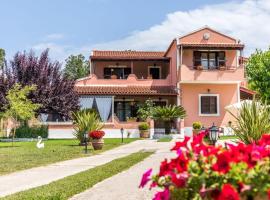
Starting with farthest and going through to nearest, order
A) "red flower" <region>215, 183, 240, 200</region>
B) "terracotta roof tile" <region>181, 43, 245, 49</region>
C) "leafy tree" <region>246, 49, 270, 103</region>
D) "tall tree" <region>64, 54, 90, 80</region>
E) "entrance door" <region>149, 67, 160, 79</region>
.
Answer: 1. "tall tree" <region>64, 54, 90, 80</region>
2. "leafy tree" <region>246, 49, 270, 103</region>
3. "entrance door" <region>149, 67, 160, 79</region>
4. "terracotta roof tile" <region>181, 43, 245, 49</region>
5. "red flower" <region>215, 183, 240, 200</region>

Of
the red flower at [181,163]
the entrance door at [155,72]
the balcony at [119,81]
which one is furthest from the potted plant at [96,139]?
the entrance door at [155,72]

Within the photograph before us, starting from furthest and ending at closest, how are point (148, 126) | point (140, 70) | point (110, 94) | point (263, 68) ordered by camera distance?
point (263, 68) < point (140, 70) < point (110, 94) < point (148, 126)

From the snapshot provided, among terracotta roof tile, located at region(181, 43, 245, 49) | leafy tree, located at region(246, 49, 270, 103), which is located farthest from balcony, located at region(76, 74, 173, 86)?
leafy tree, located at region(246, 49, 270, 103)

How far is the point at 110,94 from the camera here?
37844 mm

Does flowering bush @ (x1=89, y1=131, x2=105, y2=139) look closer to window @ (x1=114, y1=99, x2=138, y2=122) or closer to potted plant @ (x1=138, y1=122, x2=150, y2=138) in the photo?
potted plant @ (x1=138, y1=122, x2=150, y2=138)

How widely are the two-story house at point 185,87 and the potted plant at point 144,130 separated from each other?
89 centimetres

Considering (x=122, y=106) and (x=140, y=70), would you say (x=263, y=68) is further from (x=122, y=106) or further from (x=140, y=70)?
(x=122, y=106)

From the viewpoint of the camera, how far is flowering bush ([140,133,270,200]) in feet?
9.52

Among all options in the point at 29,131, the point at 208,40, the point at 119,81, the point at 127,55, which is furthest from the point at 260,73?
the point at 29,131

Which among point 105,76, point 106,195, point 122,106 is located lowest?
point 106,195

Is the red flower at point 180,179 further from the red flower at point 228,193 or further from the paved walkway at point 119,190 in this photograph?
the paved walkway at point 119,190

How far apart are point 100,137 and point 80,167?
822 cm

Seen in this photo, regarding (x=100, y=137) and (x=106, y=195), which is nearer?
(x=106, y=195)

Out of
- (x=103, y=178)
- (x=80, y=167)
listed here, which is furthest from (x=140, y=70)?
(x=103, y=178)
